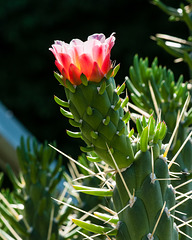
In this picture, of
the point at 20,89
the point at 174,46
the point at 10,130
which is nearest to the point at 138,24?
the point at 20,89

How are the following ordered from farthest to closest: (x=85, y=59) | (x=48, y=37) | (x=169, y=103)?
(x=48, y=37), (x=169, y=103), (x=85, y=59)

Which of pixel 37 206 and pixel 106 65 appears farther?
pixel 37 206

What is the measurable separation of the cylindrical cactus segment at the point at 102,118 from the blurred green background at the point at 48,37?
4745 millimetres

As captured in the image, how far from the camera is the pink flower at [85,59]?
58 cm

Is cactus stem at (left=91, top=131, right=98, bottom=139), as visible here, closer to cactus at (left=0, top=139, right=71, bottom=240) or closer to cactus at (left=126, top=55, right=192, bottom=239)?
cactus at (left=126, top=55, right=192, bottom=239)

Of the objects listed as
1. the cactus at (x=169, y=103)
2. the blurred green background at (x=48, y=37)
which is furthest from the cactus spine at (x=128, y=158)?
the blurred green background at (x=48, y=37)

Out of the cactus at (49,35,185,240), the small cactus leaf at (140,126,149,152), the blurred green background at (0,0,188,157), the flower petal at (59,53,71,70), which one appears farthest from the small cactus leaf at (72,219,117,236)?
the blurred green background at (0,0,188,157)

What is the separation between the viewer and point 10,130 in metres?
2.01

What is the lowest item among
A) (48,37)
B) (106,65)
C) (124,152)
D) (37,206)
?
(48,37)

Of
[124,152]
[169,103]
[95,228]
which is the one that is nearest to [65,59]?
[124,152]

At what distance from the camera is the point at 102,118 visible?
613 millimetres

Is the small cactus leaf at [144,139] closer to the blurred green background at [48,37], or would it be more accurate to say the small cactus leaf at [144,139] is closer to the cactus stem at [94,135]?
the cactus stem at [94,135]

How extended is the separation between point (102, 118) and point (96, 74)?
0.21 ft

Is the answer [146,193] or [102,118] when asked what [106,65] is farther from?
[146,193]
